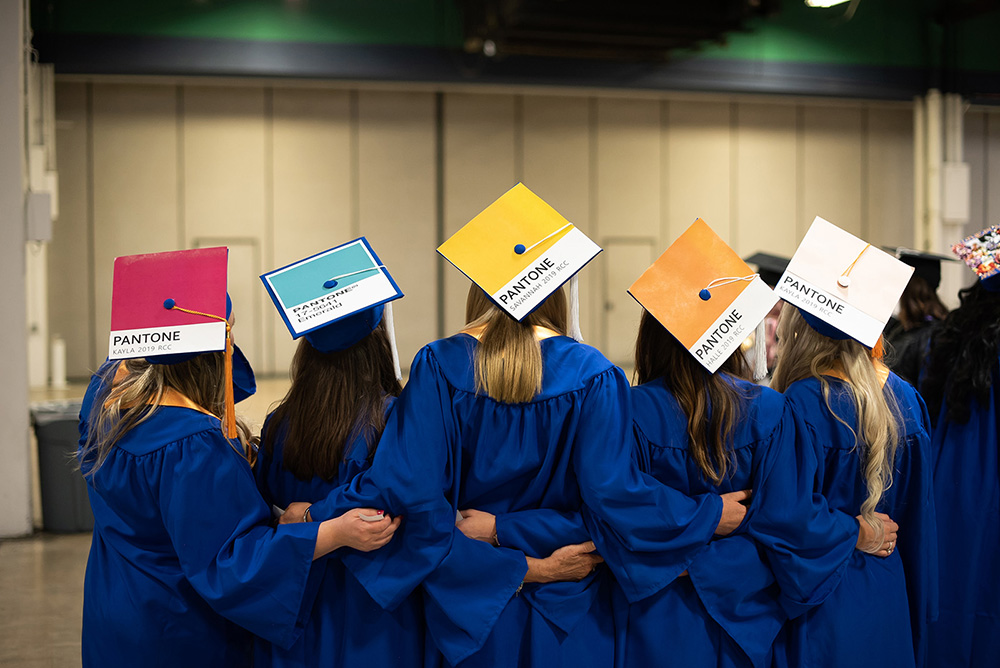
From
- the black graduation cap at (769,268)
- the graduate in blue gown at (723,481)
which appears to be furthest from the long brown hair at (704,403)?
the black graduation cap at (769,268)

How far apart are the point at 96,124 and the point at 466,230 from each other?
10.4 meters

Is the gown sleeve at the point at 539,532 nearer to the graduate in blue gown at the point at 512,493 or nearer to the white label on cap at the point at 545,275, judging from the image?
the graduate in blue gown at the point at 512,493

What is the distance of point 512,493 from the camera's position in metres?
2.07

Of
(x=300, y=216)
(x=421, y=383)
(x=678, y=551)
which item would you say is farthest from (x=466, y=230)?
(x=300, y=216)

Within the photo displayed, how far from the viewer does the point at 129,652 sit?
2.00 metres

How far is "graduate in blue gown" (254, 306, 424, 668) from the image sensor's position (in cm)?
201

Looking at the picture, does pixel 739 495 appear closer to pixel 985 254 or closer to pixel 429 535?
pixel 429 535

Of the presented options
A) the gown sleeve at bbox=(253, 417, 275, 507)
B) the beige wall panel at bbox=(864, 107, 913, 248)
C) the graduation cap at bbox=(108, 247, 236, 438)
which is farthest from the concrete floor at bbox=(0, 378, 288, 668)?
the beige wall panel at bbox=(864, 107, 913, 248)

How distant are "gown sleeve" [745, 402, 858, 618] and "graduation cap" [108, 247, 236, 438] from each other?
134 centimetres

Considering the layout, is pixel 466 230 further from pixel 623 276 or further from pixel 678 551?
pixel 623 276

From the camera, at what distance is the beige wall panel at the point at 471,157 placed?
11539 millimetres

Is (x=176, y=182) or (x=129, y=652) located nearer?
(x=129, y=652)

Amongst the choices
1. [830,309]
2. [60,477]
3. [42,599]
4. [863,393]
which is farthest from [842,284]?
[60,477]

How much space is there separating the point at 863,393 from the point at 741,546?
0.53 metres
